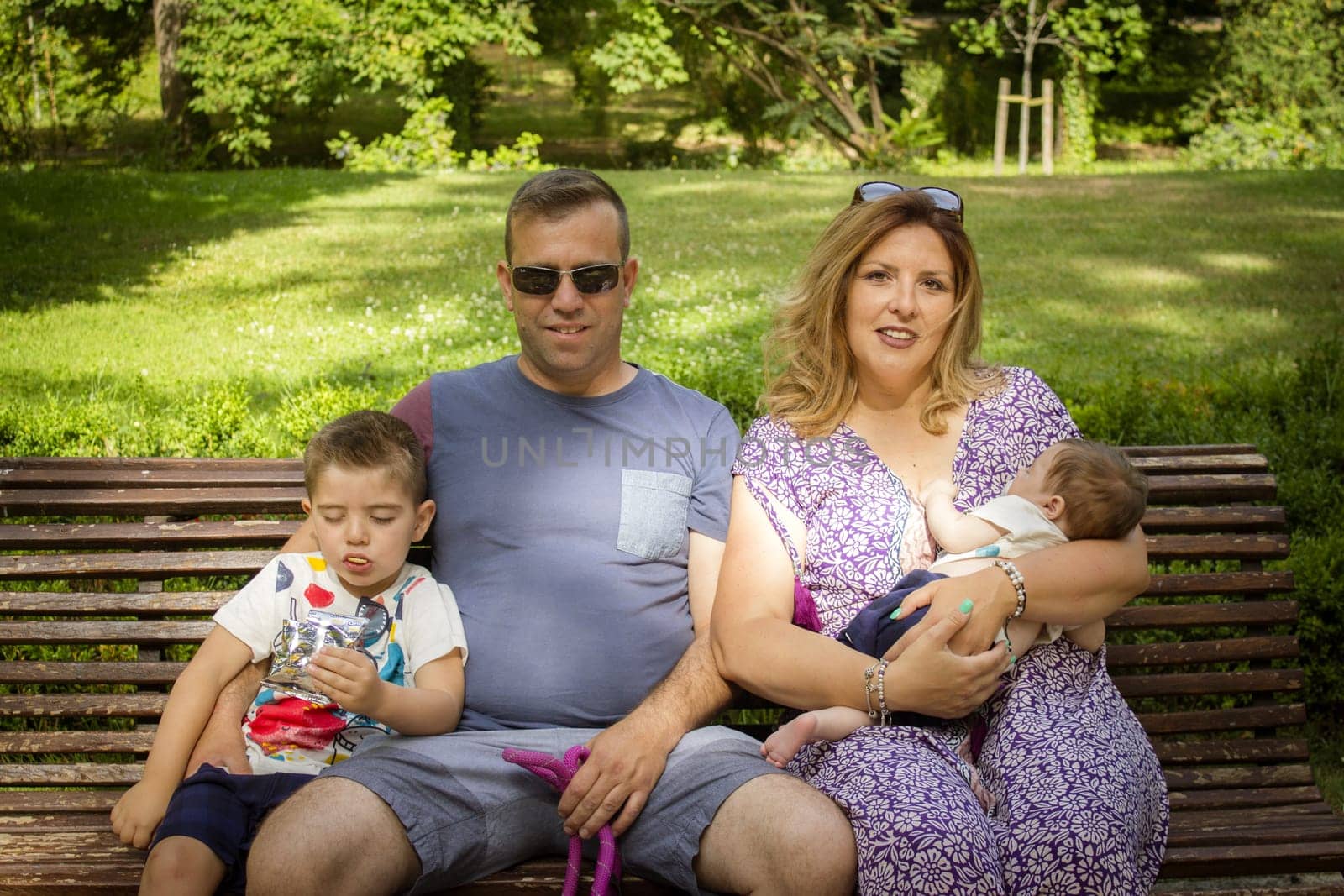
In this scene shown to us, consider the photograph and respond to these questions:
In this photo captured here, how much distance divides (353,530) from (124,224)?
9.93 meters

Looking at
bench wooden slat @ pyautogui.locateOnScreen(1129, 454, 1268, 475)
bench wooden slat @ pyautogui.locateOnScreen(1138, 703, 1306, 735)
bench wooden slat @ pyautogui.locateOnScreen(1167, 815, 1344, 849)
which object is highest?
bench wooden slat @ pyautogui.locateOnScreen(1129, 454, 1268, 475)

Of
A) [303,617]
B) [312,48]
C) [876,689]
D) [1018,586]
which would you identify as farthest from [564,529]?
[312,48]

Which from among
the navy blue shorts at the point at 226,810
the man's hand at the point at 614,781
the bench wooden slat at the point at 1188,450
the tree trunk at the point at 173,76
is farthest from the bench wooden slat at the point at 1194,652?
the tree trunk at the point at 173,76

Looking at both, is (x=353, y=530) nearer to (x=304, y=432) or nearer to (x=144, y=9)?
(x=304, y=432)

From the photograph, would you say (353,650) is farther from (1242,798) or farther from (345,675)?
(1242,798)

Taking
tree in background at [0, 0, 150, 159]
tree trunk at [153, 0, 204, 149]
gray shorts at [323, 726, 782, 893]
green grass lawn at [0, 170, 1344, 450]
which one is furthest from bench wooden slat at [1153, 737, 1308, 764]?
tree trunk at [153, 0, 204, 149]

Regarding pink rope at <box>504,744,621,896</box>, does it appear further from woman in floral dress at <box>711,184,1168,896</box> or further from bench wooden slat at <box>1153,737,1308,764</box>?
Answer: bench wooden slat at <box>1153,737,1308,764</box>

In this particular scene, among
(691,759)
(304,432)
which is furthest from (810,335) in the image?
(304,432)

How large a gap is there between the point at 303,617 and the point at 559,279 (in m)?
1.04

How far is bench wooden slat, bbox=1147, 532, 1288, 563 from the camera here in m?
3.48

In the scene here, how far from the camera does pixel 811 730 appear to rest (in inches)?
106

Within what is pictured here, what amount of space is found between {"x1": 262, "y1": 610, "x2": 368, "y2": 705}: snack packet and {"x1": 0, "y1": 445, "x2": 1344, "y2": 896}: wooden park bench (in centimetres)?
58

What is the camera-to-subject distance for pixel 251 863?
230cm

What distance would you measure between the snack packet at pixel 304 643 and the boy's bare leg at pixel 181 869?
446 millimetres
